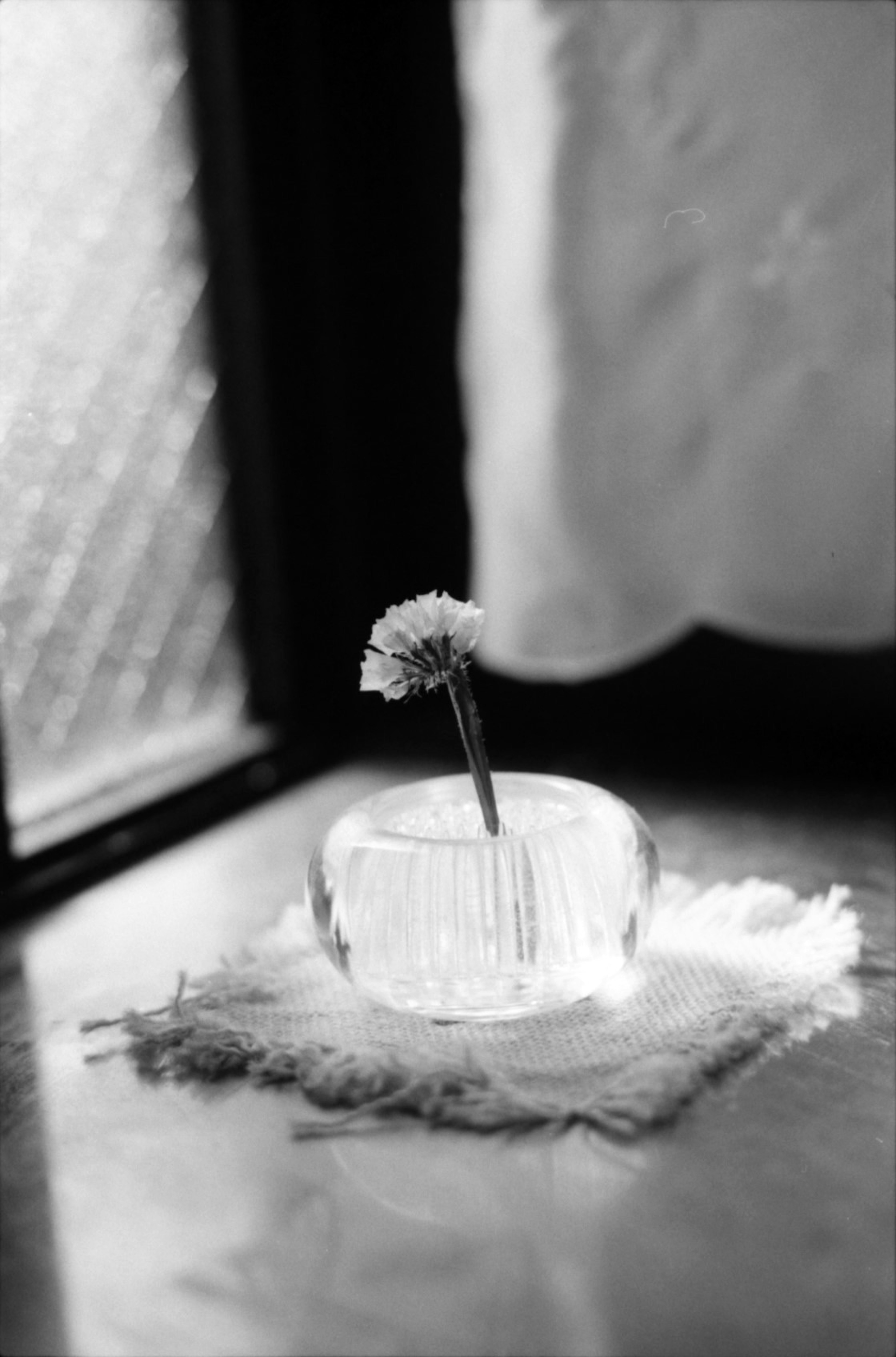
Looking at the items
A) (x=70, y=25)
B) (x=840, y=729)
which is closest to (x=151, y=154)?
(x=70, y=25)

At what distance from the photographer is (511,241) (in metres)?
1.17

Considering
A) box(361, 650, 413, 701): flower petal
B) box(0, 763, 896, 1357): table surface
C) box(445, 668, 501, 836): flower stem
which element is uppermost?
box(361, 650, 413, 701): flower petal

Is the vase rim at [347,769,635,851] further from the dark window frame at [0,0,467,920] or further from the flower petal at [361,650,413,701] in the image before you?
the dark window frame at [0,0,467,920]

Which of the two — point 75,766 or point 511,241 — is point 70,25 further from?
point 75,766

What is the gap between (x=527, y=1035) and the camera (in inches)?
25.5

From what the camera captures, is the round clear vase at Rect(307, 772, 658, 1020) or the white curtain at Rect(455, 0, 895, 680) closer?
the round clear vase at Rect(307, 772, 658, 1020)

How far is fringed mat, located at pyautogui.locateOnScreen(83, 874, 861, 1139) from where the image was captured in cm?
59

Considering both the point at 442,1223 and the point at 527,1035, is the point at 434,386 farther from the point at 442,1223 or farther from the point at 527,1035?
the point at 442,1223

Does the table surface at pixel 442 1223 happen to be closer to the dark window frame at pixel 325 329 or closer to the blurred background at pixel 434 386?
the blurred background at pixel 434 386

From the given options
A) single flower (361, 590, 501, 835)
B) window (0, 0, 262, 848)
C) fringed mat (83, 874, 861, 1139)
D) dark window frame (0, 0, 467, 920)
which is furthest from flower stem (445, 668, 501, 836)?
dark window frame (0, 0, 467, 920)

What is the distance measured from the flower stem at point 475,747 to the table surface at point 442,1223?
0.53 ft

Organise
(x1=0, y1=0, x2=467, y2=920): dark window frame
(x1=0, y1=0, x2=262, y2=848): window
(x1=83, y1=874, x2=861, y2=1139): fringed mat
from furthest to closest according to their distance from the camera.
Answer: (x1=0, y1=0, x2=467, y2=920): dark window frame → (x1=0, y1=0, x2=262, y2=848): window → (x1=83, y1=874, x2=861, y2=1139): fringed mat

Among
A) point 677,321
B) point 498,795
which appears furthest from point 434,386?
point 498,795

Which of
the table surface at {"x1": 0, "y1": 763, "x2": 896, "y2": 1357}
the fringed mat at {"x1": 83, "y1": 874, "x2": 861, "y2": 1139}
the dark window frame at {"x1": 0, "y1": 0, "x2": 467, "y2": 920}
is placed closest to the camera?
the table surface at {"x1": 0, "y1": 763, "x2": 896, "y2": 1357}
